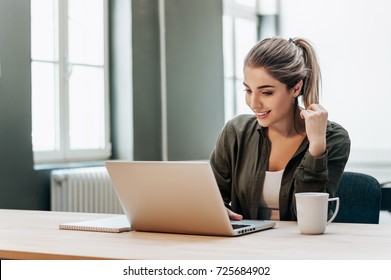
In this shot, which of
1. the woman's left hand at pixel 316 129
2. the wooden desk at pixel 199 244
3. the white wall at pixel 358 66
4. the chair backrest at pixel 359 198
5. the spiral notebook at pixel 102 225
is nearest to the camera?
the wooden desk at pixel 199 244

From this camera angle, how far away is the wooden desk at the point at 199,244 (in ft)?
5.35

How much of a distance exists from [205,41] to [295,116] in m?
2.89

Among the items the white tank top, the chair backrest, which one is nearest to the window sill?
the white tank top

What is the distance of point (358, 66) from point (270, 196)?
11.5 feet

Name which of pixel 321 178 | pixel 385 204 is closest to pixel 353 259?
pixel 321 178

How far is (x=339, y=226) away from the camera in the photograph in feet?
6.85

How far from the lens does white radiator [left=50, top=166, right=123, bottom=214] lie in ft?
13.4

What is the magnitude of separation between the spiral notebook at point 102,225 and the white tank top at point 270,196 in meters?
0.50

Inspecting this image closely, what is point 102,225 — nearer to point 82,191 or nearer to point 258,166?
point 258,166

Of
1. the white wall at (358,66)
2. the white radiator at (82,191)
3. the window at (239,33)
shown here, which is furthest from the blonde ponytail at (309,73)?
the window at (239,33)

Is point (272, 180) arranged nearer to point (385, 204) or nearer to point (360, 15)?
point (385, 204)

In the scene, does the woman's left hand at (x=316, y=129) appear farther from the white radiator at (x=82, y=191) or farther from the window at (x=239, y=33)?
the window at (x=239, y=33)

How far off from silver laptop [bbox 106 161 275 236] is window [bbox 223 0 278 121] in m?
3.90

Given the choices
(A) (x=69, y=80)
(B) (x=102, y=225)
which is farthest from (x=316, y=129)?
(A) (x=69, y=80)
